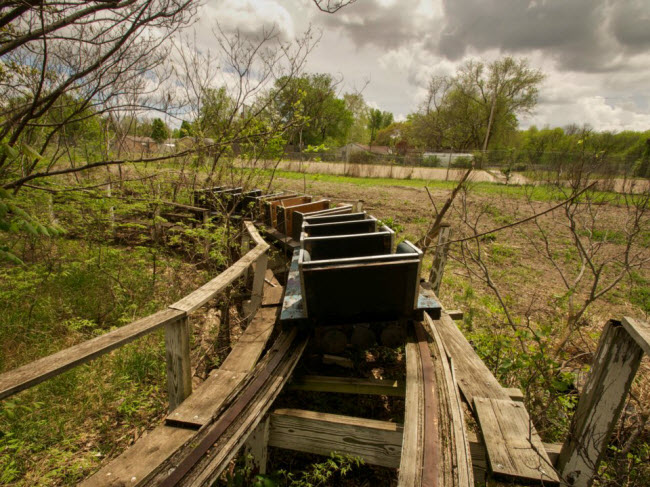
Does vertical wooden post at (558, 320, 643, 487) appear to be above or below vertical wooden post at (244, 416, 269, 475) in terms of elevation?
above

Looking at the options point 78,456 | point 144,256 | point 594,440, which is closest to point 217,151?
point 144,256

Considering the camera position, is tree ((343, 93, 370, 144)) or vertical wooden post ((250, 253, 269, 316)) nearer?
vertical wooden post ((250, 253, 269, 316))

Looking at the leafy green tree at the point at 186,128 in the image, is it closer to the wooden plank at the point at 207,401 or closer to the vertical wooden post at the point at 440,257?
the wooden plank at the point at 207,401

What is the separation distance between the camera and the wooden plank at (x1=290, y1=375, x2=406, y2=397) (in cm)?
277

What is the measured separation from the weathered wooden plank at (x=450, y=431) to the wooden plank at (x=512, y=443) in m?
0.15

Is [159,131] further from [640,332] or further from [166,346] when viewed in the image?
[640,332]

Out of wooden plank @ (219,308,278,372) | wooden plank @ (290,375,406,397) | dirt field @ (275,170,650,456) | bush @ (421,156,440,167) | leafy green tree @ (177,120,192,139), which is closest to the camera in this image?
wooden plank @ (219,308,278,372)

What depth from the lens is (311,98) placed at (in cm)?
555

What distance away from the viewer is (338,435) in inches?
84.4

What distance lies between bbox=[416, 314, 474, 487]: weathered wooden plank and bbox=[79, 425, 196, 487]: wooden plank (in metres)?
1.36

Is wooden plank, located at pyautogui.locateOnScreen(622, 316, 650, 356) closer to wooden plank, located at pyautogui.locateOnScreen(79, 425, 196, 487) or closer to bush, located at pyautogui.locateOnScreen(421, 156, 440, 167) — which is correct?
wooden plank, located at pyautogui.locateOnScreen(79, 425, 196, 487)

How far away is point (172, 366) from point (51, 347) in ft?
8.30

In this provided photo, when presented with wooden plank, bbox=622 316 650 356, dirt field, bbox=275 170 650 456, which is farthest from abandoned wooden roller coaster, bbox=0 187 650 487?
dirt field, bbox=275 170 650 456

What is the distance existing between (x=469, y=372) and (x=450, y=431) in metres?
0.79
